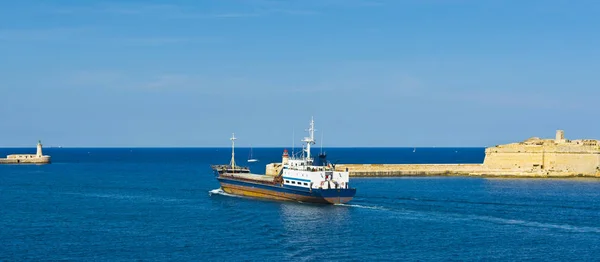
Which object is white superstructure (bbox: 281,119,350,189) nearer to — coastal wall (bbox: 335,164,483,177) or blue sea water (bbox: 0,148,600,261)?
blue sea water (bbox: 0,148,600,261)

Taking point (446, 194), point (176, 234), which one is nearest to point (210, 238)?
point (176, 234)

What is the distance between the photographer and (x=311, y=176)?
2484 inches

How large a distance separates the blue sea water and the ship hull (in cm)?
111

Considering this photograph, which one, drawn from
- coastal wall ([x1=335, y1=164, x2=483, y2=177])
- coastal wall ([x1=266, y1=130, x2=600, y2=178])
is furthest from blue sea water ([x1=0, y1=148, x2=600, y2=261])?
coastal wall ([x1=335, y1=164, x2=483, y2=177])

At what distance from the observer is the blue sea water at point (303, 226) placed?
4012 cm

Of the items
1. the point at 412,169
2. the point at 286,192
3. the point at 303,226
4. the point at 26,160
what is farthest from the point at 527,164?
the point at 26,160

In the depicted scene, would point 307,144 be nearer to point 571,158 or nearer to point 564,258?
point 564,258

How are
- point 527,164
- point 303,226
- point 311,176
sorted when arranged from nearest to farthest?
point 303,226 → point 311,176 → point 527,164

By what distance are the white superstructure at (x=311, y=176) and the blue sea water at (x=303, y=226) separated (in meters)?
2.10

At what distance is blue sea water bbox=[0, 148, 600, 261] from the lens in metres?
40.1

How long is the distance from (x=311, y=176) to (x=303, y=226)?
13.6 meters

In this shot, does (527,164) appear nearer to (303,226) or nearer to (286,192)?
(286,192)

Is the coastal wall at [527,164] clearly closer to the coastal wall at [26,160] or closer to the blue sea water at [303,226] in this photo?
the blue sea water at [303,226]

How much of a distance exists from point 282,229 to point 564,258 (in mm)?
17162
